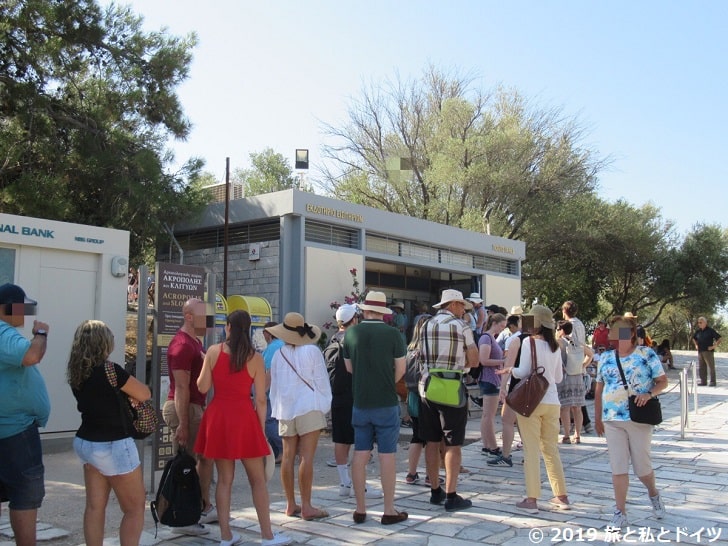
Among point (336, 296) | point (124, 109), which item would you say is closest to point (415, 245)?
point (336, 296)

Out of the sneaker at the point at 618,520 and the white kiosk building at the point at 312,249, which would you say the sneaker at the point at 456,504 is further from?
the white kiosk building at the point at 312,249

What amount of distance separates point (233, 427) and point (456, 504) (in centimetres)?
221

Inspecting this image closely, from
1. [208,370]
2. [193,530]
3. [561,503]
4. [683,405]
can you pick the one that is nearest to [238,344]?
[208,370]

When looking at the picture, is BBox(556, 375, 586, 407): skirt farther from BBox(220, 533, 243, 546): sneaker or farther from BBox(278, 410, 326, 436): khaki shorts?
BBox(220, 533, 243, 546): sneaker

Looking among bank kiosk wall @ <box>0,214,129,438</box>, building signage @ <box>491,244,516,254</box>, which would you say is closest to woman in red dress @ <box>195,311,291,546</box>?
bank kiosk wall @ <box>0,214,129,438</box>

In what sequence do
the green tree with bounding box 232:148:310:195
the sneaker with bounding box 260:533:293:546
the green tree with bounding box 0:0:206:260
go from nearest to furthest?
the sneaker with bounding box 260:533:293:546 < the green tree with bounding box 0:0:206:260 < the green tree with bounding box 232:148:310:195

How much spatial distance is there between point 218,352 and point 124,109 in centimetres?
1136

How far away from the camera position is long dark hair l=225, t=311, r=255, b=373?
5.11 meters

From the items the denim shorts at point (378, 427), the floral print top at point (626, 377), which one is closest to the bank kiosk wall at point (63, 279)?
the denim shorts at point (378, 427)

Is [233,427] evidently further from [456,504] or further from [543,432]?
[543,432]

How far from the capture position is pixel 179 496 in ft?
16.9

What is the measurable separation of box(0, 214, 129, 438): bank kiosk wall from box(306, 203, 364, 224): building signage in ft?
17.0

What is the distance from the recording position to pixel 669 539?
528cm

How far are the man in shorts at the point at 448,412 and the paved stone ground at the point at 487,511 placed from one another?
0.22 meters
